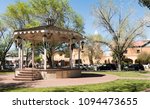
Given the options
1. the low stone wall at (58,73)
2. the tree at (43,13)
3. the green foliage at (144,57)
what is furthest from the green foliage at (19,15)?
the green foliage at (144,57)

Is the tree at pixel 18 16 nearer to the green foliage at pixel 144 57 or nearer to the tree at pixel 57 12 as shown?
the tree at pixel 57 12

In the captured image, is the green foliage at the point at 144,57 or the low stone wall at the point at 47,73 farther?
the green foliage at the point at 144,57

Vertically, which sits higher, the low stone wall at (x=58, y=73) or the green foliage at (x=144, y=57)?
the green foliage at (x=144, y=57)

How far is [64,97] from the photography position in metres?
9.75

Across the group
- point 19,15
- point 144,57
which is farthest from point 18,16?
point 144,57

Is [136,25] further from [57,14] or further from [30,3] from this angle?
[30,3]

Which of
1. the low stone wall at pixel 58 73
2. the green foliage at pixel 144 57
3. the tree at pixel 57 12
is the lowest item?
the low stone wall at pixel 58 73

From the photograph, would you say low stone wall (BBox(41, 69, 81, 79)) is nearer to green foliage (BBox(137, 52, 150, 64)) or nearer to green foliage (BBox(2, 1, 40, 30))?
green foliage (BBox(2, 1, 40, 30))

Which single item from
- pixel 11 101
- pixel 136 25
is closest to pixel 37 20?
pixel 136 25

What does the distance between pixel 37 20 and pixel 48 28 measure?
24.2 meters

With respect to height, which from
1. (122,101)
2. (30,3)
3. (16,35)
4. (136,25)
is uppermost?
(30,3)

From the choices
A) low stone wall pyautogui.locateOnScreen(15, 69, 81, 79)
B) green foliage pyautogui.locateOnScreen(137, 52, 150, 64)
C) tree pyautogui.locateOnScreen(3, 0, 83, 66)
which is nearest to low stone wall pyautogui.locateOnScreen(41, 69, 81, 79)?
low stone wall pyautogui.locateOnScreen(15, 69, 81, 79)

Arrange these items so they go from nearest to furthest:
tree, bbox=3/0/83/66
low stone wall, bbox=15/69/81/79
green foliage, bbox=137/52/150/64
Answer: low stone wall, bbox=15/69/81/79, tree, bbox=3/0/83/66, green foliage, bbox=137/52/150/64

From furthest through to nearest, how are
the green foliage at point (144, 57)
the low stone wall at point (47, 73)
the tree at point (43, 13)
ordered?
the green foliage at point (144, 57) → the tree at point (43, 13) → the low stone wall at point (47, 73)
